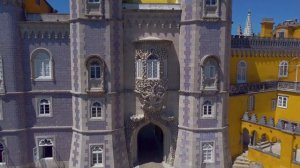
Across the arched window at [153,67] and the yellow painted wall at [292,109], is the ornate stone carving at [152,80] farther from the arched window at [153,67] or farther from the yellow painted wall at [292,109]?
the yellow painted wall at [292,109]

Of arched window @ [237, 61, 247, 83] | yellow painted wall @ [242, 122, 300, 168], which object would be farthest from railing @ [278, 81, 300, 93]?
yellow painted wall @ [242, 122, 300, 168]

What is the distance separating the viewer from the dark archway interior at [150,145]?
2222 centimetres

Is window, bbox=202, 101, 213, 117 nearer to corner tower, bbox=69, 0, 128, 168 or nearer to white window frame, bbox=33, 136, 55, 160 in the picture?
corner tower, bbox=69, 0, 128, 168

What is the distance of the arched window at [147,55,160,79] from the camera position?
19.0 meters

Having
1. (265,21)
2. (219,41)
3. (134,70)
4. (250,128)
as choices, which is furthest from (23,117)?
(265,21)

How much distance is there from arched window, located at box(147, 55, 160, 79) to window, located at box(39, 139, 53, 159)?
1006cm

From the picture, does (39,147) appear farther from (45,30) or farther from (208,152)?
(208,152)

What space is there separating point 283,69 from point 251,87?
585cm

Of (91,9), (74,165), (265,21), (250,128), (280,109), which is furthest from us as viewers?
(265,21)

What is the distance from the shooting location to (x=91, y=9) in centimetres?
1780

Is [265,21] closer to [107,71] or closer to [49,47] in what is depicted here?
[107,71]

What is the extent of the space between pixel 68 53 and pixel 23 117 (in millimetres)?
6194

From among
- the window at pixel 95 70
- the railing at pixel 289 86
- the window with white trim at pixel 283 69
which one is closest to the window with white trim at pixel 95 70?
the window at pixel 95 70

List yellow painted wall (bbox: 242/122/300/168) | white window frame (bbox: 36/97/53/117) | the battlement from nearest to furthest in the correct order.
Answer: yellow painted wall (bbox: 242/122/300/168)
white window frame (bbox: 36/97/53/117)
the battlement
